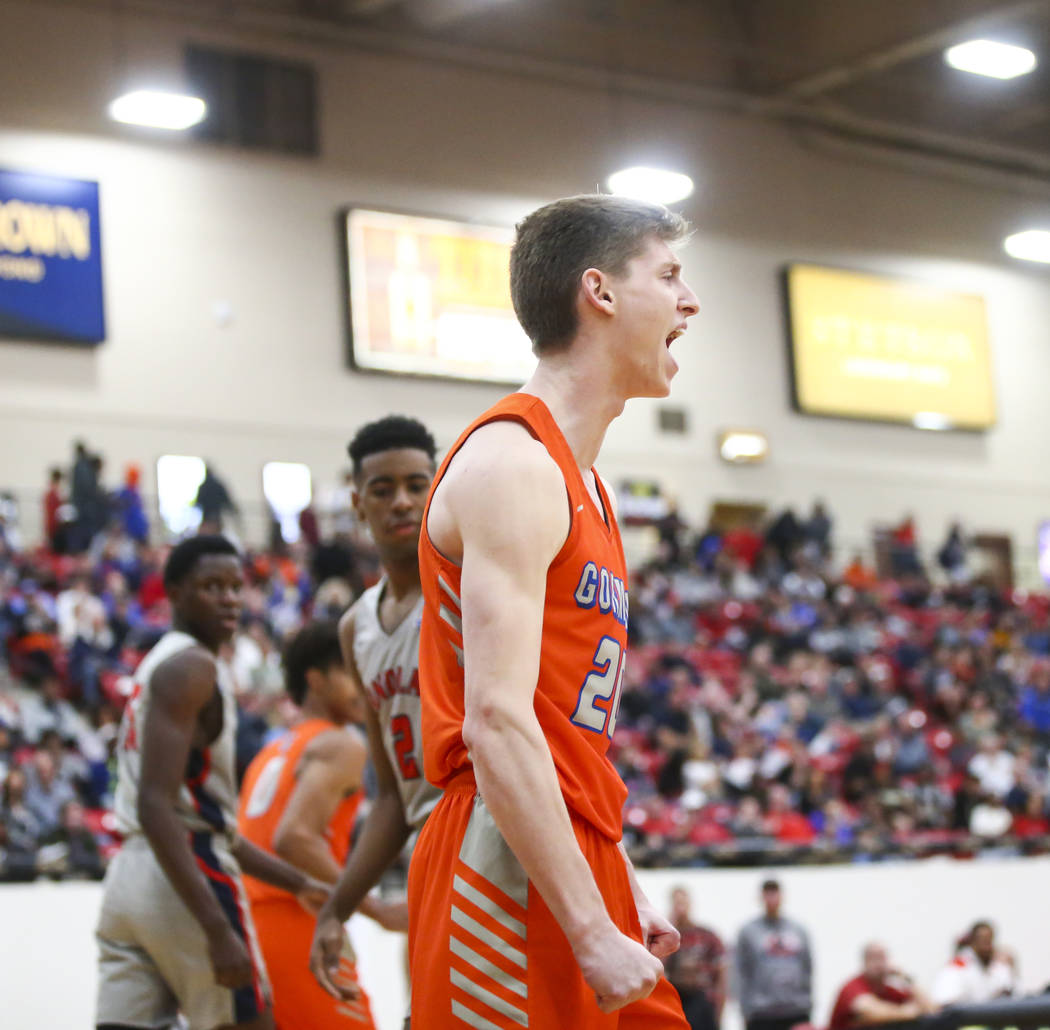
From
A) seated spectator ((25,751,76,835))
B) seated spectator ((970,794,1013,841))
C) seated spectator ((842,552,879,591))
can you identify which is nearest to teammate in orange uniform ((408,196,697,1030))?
seated spectator ((25,751,76,835))

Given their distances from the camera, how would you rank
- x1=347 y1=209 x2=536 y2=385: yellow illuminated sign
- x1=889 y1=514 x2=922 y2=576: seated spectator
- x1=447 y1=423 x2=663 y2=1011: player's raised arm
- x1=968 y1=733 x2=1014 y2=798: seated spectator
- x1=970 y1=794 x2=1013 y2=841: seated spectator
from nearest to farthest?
x1=447 y1=423 x2=663 y2=1011: player's raised arm, x1=970 y1=794 x2=1013 y2=841: seated spectator, x1=968 y1=733 x2=1014 y2=798: seated spectator, x1=347 y1=209 x2=536 y2=385: yellow illuminated sign, x1=889 y1=514 x2=922 y2=576: seated spectator

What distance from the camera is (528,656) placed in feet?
7.48

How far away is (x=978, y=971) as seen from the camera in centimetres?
Answer: 1125

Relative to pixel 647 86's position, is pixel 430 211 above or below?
below

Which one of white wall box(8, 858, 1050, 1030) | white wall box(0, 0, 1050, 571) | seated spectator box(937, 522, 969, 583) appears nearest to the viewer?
white wall box(8, 858, 1050, 1030)

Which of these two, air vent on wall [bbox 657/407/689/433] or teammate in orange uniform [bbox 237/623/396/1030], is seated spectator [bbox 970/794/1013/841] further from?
teammate in orange uniform [bbox 237/623/396/1030]

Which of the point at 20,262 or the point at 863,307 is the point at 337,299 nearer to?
the point at 20,262

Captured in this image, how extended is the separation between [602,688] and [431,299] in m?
18.0

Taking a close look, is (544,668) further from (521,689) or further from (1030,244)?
(1030,244)

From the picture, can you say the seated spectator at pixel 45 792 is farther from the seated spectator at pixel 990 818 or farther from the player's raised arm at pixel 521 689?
the player's raised arm at pixel 521 689

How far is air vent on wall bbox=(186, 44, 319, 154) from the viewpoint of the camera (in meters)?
19.0

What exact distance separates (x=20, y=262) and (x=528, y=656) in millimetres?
16234

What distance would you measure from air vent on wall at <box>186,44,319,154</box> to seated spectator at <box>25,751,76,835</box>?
31.8ft

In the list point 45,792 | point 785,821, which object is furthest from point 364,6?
point 45,792
